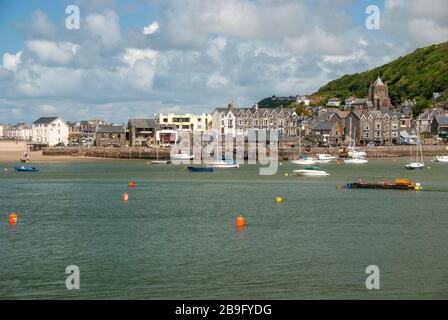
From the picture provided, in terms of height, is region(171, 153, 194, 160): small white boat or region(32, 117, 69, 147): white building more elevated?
region(32, 117, 69, 147): white building

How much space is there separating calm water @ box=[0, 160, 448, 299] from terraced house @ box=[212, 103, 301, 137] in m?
94.9

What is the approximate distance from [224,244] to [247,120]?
125m

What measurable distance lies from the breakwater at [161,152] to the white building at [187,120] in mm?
33418

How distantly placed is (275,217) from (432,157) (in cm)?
10089

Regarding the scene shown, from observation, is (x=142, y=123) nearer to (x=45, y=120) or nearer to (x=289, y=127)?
(x=289, y=127)

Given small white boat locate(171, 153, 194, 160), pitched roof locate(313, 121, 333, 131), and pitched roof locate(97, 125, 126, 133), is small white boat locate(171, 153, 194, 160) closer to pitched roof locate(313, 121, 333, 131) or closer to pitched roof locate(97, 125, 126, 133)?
pitched roof locate(97, 125, 126, 133)

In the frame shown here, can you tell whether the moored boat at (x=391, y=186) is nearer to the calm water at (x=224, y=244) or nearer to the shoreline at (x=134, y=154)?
the calm water at (x=224, y=244)

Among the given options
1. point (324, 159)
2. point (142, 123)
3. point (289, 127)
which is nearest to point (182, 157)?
point (324, 159)

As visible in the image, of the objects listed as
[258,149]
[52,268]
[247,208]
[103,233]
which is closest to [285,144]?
[258,149]

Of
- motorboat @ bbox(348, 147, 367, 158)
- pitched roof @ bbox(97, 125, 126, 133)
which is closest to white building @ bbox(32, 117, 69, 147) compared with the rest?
pitched roof @ bbox(97, 125, 126, 133)

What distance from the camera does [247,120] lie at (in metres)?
160

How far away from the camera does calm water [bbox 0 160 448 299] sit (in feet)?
89.4

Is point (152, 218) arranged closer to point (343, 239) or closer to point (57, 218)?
point (57, 218)

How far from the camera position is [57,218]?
45.8m
